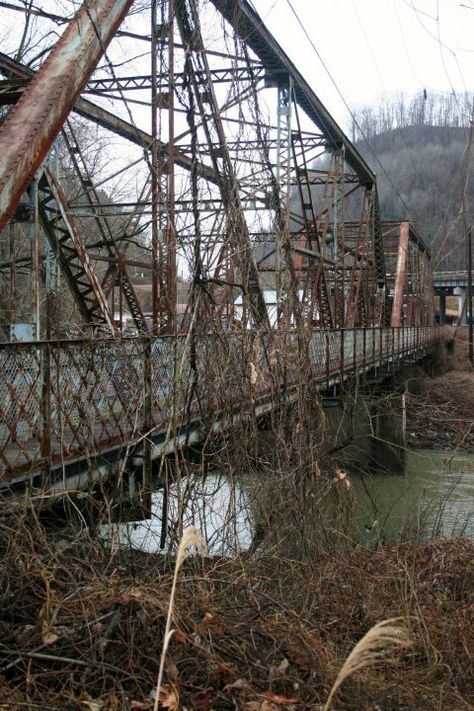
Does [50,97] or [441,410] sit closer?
[50,97]

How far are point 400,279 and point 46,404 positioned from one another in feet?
101

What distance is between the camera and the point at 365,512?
44.9 feet

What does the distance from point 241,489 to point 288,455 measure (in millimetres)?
767

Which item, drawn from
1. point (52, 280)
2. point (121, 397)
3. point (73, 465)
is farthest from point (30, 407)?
point (52, 280)

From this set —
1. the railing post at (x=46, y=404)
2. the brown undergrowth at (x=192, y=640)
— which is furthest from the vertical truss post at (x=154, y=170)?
the brown undergrowth at (x=192, y=640)

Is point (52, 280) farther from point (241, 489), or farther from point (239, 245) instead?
point (241, 489)

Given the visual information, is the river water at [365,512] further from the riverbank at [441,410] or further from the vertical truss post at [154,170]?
the vertical truss post at [154,170]

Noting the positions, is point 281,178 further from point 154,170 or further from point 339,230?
point 339,230

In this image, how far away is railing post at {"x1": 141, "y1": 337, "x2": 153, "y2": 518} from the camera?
648 cm

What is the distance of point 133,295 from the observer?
14.5 metres

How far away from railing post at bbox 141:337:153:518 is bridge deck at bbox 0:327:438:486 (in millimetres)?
15

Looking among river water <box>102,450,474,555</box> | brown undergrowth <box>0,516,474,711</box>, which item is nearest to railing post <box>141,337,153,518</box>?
river water <box>102,450,474,555</box>

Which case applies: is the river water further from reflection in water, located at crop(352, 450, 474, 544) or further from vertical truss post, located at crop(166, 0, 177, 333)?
vertical truss post, located at crop(166, 0, 177, 333)

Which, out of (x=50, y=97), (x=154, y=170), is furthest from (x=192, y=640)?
(x=154, y=170)
